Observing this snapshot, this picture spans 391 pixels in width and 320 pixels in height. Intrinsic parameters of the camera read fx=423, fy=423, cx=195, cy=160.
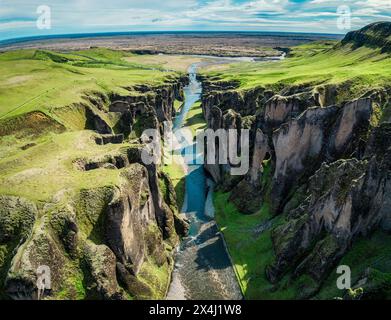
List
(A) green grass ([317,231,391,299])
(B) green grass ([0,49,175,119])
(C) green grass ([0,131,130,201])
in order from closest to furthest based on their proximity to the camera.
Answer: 1. (A) green grass ([317,231,391,299])
2. (C) green grass ([0,131,130,201])
3. (B) green grass ([0,49,175,119])

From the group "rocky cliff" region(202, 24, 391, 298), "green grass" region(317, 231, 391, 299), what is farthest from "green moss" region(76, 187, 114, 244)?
"green grass" region(317, 231, 391, 299)

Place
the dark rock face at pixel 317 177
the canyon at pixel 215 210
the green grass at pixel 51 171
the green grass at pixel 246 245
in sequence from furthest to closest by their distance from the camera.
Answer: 1. the green grass at pixel 246 245
2. the green grass at pixel 51 171
3. the dark rock face at pixel 317 177
4. the canyon at pixel 215 210

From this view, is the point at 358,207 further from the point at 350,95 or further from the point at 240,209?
the point at 350,95

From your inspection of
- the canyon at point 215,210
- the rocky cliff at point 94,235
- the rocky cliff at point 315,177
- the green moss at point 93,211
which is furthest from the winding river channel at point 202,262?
the green moss at point 93,211

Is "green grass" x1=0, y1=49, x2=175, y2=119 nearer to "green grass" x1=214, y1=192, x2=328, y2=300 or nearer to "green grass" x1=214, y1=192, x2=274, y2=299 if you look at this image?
"green grass" x1=214, y1=192, x2=274, y2=299

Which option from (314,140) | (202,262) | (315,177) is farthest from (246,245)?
(314,140)

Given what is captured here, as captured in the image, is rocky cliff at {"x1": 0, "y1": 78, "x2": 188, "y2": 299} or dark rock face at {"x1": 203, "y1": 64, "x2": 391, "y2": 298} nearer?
rocky cliff at {"x1": 0, "y1": 78, "x2": 188, "y2": 299}

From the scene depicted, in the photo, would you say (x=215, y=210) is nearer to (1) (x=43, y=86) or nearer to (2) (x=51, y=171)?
(2) (x=51, y=171)

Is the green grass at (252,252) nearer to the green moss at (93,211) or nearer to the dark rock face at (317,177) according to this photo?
the dark rock face at (317,177)
